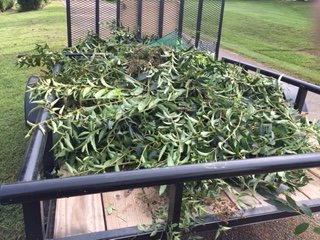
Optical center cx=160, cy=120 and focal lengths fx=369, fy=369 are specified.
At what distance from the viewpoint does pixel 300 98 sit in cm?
298

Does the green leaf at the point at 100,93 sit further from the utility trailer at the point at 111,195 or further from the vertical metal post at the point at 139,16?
the vertical metal post at the point at 139,16

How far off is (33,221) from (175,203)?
0.58 metres

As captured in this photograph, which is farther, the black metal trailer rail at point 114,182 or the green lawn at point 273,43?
the green lawn at point 273,43

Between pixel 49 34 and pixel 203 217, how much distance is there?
1123cm

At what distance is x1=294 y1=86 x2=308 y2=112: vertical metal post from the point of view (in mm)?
2904

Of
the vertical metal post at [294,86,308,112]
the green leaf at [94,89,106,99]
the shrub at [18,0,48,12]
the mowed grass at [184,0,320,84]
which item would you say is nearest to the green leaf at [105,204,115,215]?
the green leaf at [94,89,106,99]

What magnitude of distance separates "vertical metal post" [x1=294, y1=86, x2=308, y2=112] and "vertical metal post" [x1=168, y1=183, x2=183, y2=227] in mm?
1745

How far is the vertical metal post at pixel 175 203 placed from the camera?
1.56 metres

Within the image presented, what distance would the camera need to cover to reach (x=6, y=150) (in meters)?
3.72

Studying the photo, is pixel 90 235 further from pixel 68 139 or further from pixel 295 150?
pixel 295 150

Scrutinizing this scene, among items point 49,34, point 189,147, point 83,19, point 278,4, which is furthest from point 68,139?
point 278,4

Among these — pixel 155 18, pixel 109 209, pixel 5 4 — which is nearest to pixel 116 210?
pixel 109 209

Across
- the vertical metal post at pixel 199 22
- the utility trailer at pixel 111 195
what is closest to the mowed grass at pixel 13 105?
the utility trailer at pixel 111 195

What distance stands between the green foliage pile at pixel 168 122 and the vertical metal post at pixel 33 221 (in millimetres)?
609
